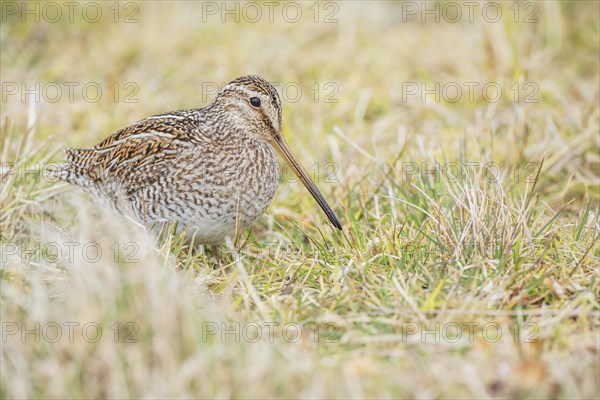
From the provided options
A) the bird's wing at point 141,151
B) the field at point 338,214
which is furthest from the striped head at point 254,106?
the field at point 338,214

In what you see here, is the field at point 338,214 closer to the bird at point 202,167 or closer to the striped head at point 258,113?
the bird at point 202,167

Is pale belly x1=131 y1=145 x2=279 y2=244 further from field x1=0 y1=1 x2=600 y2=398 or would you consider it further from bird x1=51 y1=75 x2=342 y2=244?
field x1=0 y1=1 x2=600 y2=398

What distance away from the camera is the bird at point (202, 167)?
4.88 meters

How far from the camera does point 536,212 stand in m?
5.23

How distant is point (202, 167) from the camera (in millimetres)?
4957

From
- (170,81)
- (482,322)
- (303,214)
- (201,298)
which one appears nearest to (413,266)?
(482,322)

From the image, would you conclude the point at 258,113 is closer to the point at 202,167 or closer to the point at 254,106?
the point at 254,106

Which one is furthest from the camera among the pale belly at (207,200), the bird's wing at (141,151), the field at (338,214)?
the bird's wing at (141,151)

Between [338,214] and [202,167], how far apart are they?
994mm

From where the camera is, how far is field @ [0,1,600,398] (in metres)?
3.47

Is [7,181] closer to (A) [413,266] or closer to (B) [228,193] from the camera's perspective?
(B) [228,193]

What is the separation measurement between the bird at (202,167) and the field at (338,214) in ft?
0.55

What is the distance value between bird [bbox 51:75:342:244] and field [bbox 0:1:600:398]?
0.17 m

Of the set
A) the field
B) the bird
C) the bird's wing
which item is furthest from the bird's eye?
the field
